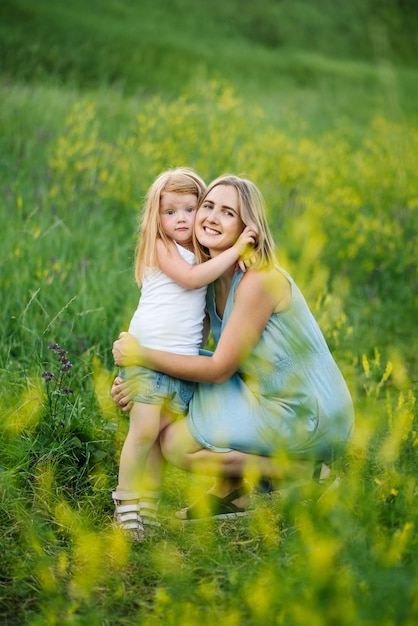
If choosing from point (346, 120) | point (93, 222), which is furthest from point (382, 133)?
point (93, 222)

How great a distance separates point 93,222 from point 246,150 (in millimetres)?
2124

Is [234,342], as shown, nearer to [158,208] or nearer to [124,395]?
[124,395]

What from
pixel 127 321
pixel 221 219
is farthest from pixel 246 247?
pixel 127 321

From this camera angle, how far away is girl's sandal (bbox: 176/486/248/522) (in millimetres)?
2939

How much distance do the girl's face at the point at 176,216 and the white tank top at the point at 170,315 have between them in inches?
2.6

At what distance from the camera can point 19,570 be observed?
2.48 metres

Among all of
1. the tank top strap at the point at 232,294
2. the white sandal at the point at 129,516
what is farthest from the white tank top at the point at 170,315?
the white sandal at the point at 129,516

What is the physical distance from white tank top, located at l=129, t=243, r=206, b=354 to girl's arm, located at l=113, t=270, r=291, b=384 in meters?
0.07

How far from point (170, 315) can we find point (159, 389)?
0.29 meters

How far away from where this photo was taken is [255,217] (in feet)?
9.56

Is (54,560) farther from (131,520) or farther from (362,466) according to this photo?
(362,466)

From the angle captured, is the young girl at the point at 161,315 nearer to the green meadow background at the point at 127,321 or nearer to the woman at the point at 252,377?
the woman at the point at 252,377

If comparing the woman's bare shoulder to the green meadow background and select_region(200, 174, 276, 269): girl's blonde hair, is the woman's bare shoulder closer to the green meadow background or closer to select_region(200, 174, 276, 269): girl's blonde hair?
select_region(200, 174, 276, 269): girl's blonde hair

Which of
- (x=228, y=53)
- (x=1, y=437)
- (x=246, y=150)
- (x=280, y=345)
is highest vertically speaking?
(x=228, y=53)
